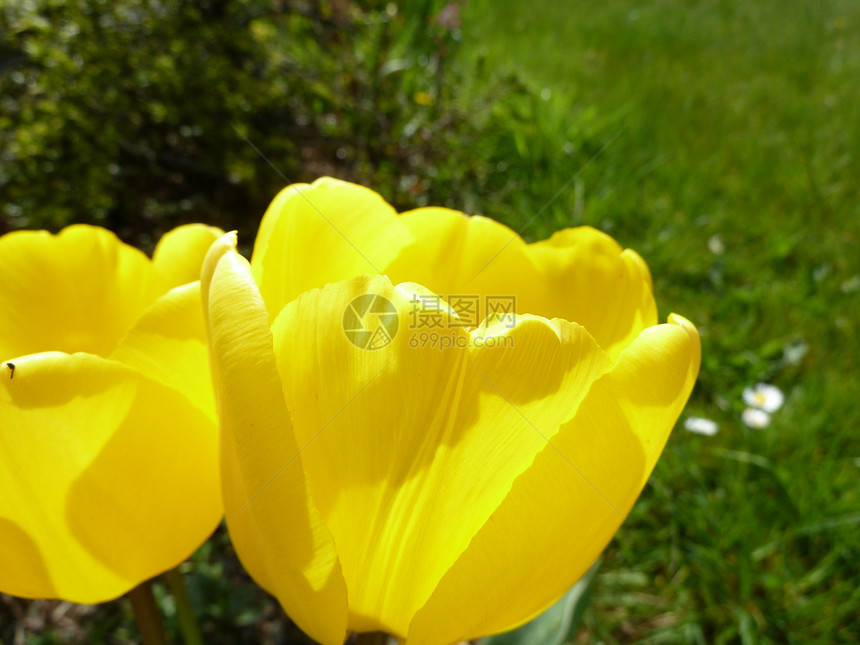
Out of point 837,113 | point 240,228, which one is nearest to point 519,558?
point 240,228

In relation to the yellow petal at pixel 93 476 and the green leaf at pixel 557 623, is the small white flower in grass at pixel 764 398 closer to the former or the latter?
the green leaf at pixel 557 623

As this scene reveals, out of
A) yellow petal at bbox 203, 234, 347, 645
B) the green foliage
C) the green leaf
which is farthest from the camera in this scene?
the green foliage

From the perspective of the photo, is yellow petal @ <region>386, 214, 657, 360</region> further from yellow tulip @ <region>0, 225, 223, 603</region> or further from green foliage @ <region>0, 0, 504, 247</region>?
green foliage @ <region>0, 0, 504, 247</region>

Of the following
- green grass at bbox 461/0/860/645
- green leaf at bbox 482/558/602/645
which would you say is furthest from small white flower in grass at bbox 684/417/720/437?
green leaf at bbox 482/558/602/645

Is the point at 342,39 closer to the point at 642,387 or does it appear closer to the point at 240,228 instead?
the point at 240,228

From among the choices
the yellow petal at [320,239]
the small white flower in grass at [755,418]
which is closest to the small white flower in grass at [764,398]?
the small white flower in grass at [755,418]

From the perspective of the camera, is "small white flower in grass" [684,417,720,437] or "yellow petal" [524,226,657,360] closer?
"yellow petal" [524,226,657,360]

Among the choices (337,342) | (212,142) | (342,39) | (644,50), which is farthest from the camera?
(644,50)

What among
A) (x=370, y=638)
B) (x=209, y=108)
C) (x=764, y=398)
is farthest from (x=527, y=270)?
(x=209, y=108)
